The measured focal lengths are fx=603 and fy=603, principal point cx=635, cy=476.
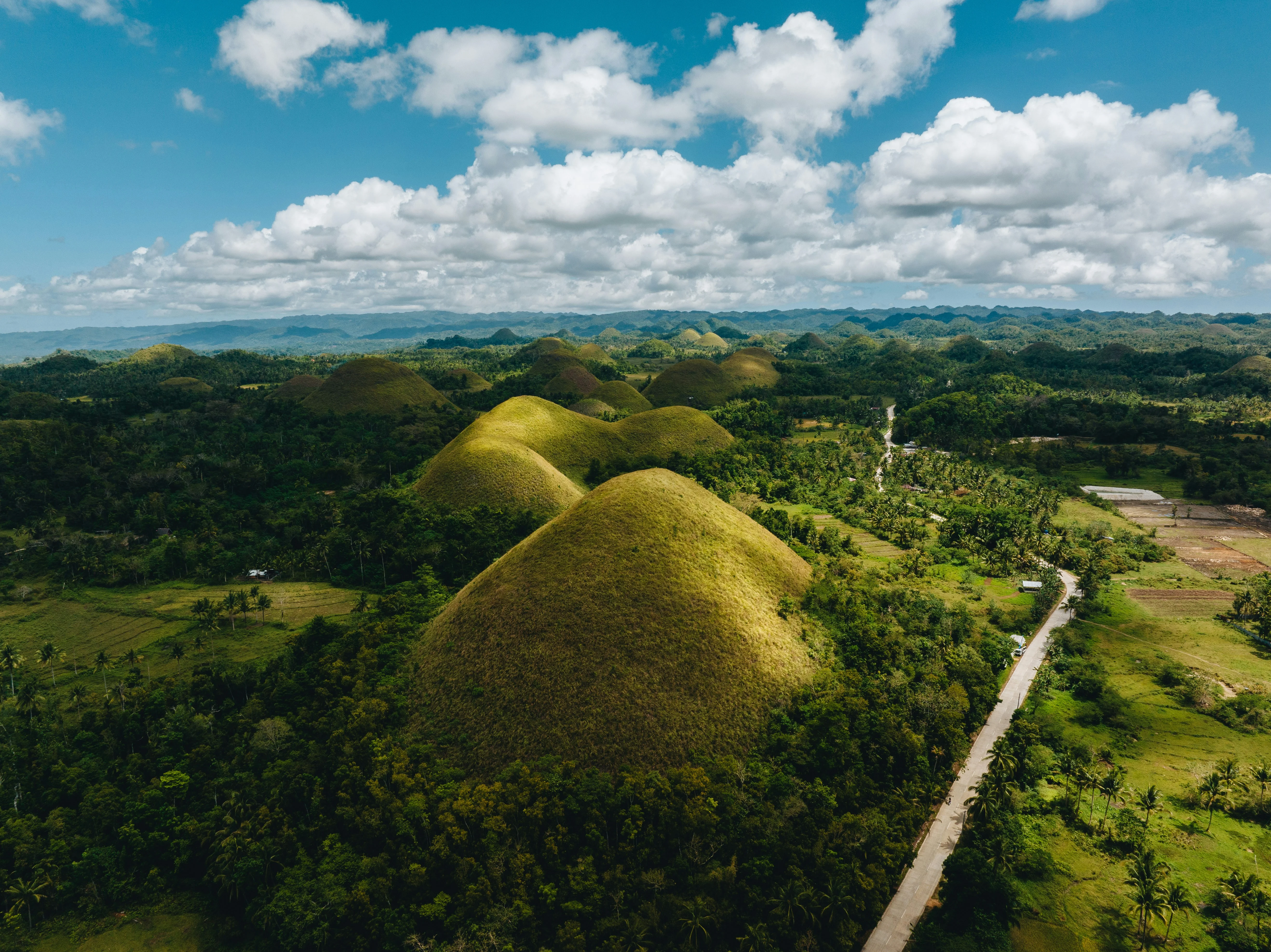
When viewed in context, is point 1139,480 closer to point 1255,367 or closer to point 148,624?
point 1255,367

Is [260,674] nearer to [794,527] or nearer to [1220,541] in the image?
[794,527]

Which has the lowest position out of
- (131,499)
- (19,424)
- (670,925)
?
(670,925)

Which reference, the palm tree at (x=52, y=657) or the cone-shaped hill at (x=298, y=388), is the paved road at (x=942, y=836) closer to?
the palm tree at (x=52, y=657)

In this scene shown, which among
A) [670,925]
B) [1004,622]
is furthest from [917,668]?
[670,925]

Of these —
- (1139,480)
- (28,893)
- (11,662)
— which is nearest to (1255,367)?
(1139,480)

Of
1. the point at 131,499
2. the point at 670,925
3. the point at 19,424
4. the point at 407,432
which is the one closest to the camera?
the point at 670,925

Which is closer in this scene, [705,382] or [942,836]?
[942,836]
